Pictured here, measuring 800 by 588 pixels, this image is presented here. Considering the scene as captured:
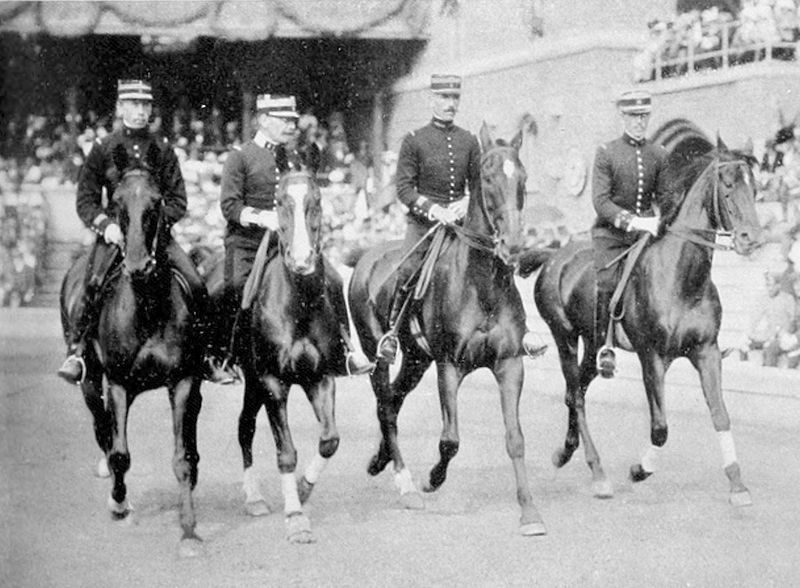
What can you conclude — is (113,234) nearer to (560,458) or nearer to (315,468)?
(315,468)

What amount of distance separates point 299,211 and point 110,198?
3.98 feet

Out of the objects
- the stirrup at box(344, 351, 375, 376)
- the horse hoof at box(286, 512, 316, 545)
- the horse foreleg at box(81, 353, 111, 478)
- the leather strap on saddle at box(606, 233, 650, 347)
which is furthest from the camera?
the leather strap on saddle at box(606, 233, 650, 347)

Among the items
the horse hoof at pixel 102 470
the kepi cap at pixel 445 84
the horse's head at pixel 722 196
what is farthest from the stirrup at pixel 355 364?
the horse hoof at pixel 102 470

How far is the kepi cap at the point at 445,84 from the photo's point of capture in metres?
8.55

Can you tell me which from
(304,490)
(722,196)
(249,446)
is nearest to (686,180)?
(722,196)

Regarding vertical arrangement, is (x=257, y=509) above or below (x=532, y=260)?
below

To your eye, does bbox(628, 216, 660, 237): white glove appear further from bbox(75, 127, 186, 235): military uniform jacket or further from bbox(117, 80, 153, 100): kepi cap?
bbox(117, 80, 153, 100): kepi cap

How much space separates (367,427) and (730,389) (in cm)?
350

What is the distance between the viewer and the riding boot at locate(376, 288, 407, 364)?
8.64m

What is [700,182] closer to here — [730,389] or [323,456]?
[323,456]

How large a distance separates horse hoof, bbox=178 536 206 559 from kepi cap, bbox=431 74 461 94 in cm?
334

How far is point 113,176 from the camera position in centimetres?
789

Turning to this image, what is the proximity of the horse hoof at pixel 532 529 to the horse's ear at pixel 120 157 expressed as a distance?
309cm

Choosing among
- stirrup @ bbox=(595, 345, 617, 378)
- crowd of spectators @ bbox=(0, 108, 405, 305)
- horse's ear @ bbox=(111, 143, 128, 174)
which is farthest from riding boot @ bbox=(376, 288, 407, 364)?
crowd of spectators @ bbox=(0, 108, 405, 305)
